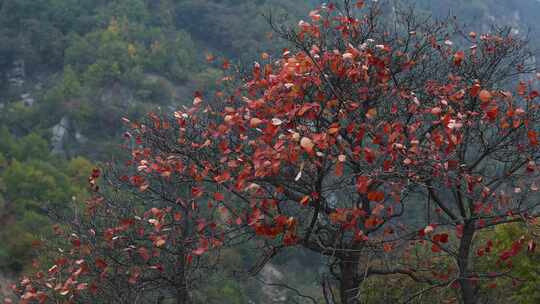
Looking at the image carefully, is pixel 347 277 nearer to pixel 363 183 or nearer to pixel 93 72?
pixel 363 183

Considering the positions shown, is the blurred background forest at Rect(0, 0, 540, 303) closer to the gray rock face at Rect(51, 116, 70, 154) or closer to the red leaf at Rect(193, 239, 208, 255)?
the gray rock face at Rect(51, 116, 70, 154)

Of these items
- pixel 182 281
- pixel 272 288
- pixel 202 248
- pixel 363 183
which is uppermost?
pixel 363 183

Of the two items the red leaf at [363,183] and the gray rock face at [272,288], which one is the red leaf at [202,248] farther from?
the gray rock face at [272,288]

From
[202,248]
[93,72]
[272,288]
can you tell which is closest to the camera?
[202,248]

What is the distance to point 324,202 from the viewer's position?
5125mm

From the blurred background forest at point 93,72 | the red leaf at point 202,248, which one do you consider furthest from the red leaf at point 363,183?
the blurred background forest at point 93,72

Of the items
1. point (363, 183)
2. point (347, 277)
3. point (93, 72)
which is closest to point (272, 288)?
point (93, 72)

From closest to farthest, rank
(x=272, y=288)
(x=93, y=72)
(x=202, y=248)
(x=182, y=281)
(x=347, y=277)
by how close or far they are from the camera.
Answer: (x=202, y=248) < (x=347, y=277) < (x=182, y=281) < (x=272, y=288) < (x=93, y=72)

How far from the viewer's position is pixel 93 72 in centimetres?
4184

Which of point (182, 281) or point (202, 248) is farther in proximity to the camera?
point (182, 281)

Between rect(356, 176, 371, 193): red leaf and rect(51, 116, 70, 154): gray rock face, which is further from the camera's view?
rect(51, 116, 70, 154): gray rock face

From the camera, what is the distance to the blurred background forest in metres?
29.4

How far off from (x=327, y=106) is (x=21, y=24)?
45.8 m

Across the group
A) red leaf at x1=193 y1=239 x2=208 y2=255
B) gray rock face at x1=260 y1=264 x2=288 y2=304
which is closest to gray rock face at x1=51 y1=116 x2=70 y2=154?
gray rock face at x1=260 y1=264 x2=288 y2=304
